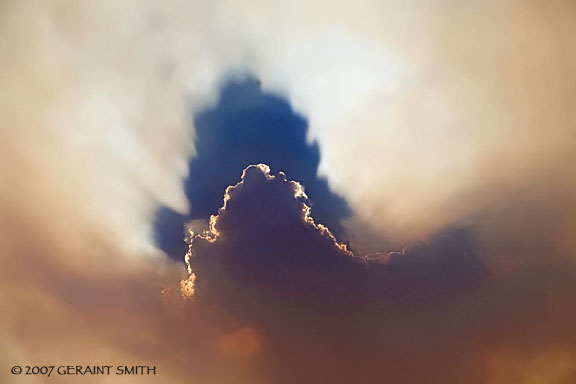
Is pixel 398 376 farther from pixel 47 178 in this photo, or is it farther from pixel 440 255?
pixel 47 178

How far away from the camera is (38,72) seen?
4918mm

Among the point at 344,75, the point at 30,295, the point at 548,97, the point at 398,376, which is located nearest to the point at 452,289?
the point at 398,376

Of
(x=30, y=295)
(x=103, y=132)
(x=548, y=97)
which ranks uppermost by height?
(x=103, y=132)

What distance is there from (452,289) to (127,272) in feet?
12.2

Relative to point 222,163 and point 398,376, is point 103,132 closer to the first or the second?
point 222,163

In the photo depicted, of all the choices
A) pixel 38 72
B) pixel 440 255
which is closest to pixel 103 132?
pixel 38 72

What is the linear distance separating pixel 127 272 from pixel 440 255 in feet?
11.8

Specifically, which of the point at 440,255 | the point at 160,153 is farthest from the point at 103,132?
the point at 440,255

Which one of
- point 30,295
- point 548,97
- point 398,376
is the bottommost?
point 398,376

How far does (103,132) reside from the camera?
495 centimetres

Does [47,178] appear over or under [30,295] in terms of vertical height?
over

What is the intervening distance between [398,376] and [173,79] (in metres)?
4.23

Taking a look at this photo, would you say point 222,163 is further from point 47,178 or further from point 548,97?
point 548,97

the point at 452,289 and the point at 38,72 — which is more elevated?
the point at 38,72
